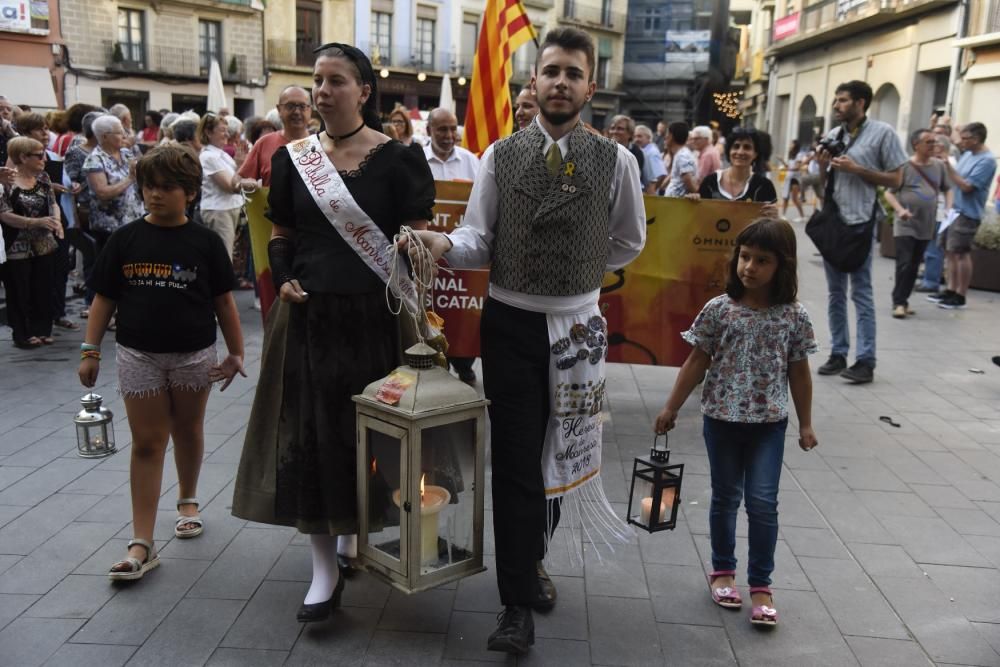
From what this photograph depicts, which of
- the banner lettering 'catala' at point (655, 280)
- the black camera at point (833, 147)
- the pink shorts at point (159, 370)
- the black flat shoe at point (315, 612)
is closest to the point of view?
the black flat shoe at point (315, 612)

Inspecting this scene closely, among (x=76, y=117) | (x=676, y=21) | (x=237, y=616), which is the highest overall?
(x=676, y=21)

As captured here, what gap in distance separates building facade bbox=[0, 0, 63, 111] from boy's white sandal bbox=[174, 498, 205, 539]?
83.0 ft

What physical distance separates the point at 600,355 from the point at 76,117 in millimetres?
8571

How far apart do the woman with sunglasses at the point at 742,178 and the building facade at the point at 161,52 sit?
2626 cm

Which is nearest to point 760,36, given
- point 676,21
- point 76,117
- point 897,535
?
point 676,21

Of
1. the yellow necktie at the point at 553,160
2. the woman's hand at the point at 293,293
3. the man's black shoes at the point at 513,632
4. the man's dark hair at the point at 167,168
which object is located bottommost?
the man's black shoes at the point at 513,632

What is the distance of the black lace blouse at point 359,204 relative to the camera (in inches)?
119

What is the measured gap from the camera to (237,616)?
3.20m

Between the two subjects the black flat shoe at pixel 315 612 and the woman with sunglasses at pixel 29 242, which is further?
the woman with sunglasses at pixel 29 242

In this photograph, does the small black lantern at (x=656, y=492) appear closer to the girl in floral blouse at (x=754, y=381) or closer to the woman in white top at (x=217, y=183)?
the girl in floral blouse at (x=754, y=381)

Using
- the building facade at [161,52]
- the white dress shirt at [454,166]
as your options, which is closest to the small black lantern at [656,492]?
the white dress shirt at [454,166]

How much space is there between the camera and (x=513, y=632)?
2932 millimetres

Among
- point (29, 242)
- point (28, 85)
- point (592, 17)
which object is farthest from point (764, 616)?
point (592, 17)

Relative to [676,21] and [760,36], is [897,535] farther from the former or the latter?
[676,21]
